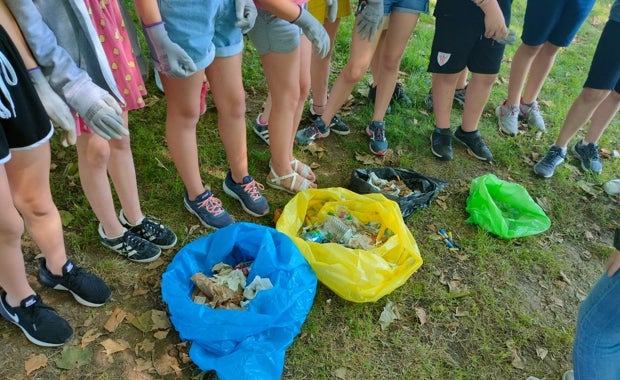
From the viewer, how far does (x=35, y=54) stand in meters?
1.58

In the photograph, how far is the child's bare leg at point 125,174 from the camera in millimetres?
2225

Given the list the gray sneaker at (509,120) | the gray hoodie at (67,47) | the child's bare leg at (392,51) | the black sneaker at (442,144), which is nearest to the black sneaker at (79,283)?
the gray hoodie at (67,47)

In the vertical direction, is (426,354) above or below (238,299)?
below

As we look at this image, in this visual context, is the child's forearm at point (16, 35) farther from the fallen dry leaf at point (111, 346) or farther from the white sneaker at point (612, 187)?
the white sneaker at point (612, 187)

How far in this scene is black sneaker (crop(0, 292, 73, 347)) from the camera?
6.87 feet

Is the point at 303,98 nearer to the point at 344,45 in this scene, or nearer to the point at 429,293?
the point at 429,293

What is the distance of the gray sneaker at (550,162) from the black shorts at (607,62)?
1.79ft

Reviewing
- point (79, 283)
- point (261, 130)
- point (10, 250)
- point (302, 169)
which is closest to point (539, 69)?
point (302, 169)

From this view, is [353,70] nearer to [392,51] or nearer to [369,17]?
[392,51]

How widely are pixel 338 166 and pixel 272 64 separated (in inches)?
44.1

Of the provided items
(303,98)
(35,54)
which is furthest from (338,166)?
(35,54)

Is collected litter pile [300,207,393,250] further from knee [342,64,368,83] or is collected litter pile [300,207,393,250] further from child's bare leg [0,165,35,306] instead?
child's bare leg [0,165,35,306]

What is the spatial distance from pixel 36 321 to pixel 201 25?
1.50 metres

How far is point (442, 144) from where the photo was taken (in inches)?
147
